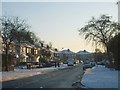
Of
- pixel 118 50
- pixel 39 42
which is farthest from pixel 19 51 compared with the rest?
pixel 118 50

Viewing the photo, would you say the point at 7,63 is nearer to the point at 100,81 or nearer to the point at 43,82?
the point at 43,82

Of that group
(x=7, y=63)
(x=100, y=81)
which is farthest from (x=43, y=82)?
(x=7, y=63)

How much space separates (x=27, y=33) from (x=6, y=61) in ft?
26.2

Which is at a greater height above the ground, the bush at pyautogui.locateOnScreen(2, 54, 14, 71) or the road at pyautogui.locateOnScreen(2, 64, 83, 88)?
the bush at pyautogui.locateOnScreen(2, 54, 14, 71)

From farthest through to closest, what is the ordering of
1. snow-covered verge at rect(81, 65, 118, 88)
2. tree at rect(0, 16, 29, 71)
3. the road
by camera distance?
1. tree at rect(0, 16, 29, 71)
2. the road
3. snow-covered verge at rect(81, 65, 118, 88)

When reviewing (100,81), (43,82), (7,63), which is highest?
(7,63)

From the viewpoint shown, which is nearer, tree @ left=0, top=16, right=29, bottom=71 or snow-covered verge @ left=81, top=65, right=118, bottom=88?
A: snow-covered verge @ left=81, top=65, right=118, bottom=88

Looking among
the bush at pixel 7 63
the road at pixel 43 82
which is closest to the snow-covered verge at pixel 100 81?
the road at pixel 43 82

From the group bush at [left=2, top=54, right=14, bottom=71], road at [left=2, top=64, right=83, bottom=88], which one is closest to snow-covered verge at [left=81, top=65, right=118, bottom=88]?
road at [left=2, top=64, right=83, bottom=88]

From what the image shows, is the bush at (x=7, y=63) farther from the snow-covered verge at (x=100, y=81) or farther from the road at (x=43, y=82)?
the snow-covered verge at (x=100, y=81)

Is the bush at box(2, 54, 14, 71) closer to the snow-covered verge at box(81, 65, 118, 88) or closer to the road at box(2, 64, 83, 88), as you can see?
the road at box(2, 64, 83, 88)

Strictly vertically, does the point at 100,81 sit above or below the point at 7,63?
below

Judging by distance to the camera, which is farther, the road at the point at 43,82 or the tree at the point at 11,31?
the tree at the point at 11,31

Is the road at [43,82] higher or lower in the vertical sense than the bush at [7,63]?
lower
